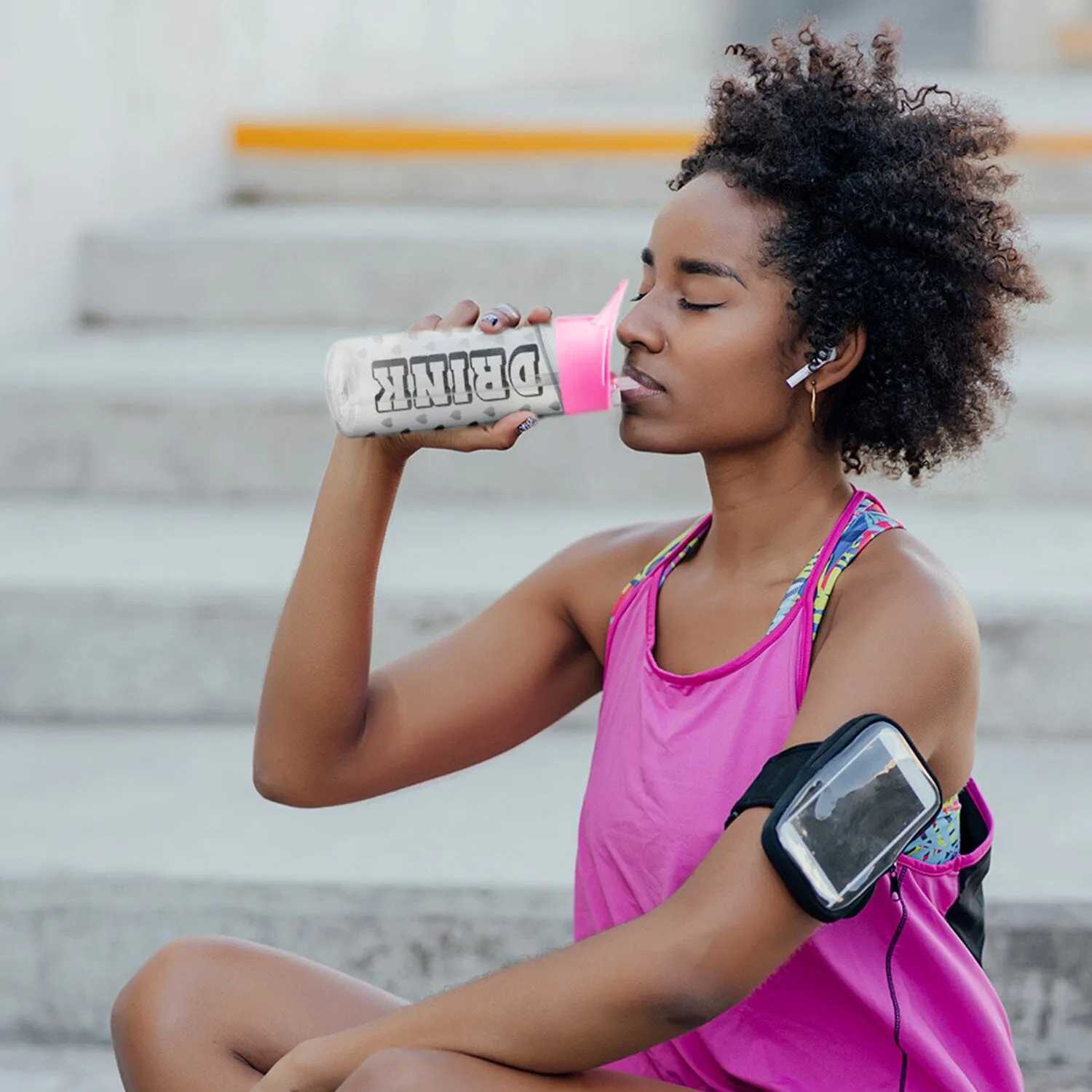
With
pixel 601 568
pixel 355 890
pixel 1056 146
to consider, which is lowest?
pixel 355 890

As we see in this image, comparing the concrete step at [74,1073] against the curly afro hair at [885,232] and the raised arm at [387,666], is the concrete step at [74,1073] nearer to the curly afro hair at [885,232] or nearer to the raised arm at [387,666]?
the raised arm at [387,666]

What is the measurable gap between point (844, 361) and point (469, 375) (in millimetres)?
336

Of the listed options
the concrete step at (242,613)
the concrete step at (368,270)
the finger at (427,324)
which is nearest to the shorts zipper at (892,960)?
the finger at (427,324)

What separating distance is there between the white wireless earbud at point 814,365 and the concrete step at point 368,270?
1956 mm

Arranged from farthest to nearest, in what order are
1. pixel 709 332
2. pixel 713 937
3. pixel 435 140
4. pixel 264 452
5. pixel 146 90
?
pixel 435 140, pixel 146 90, pixel 264 452, pixel 709 332, pixel 713 937

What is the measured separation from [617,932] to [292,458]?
197cm

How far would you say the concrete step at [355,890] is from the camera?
2008 mm

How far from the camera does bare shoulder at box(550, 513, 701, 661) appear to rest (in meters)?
1.62

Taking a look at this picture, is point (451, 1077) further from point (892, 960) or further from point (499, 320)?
point (499, 320)

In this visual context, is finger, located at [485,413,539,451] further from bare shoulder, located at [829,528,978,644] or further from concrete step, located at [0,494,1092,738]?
concrete step, located at [0,494,1092,738]

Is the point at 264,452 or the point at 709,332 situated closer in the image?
the point at 709,332

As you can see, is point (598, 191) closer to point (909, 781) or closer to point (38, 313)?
point (38, 313)

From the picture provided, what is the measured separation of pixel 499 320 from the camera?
133 cm

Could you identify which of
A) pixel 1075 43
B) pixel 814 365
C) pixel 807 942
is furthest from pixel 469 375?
pixel 1075 43
